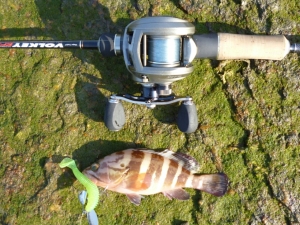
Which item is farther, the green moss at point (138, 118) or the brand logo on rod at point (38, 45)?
the green moss at point (138, 118)

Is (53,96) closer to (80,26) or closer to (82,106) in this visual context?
(82,106)

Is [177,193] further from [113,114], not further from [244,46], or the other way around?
[244,46]

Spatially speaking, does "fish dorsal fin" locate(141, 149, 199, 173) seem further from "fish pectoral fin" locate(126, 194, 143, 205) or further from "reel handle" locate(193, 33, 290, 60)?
"reel handle" locate(193, 33, 290, 60)

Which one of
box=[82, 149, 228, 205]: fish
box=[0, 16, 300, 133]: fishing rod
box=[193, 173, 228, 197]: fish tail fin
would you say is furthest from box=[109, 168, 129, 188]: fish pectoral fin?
box=[193, 173, 228, 197]: fish tail fin

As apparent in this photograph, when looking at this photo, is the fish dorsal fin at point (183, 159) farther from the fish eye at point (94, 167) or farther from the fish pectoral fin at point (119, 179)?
the fish eye at point (94, 167)

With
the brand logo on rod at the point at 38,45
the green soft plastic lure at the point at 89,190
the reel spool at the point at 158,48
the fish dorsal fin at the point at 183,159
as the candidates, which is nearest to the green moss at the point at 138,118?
the fish dorsal fin at the point at 183,159

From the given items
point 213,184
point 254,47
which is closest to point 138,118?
point 213,184

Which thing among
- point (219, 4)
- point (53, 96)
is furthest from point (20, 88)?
point (219, 4)
